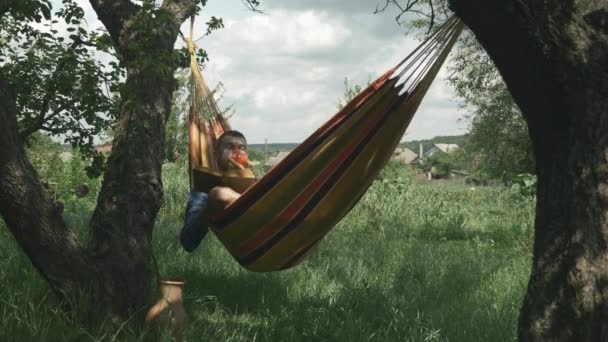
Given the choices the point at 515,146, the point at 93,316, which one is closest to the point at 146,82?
the point at 93,316

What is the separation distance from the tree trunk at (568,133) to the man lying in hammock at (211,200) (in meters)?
1.17

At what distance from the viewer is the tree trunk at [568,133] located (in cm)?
149

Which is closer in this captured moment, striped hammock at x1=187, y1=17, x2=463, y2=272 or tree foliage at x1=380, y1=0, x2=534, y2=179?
striped hammock at x1=187, y1=17, x2=463, y2=272

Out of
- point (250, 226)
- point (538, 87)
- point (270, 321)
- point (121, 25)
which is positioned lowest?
point (270, 321)

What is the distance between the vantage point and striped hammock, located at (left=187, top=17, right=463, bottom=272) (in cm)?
229

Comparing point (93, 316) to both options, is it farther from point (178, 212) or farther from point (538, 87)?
point (178, 212)

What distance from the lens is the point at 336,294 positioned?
298 centimetres

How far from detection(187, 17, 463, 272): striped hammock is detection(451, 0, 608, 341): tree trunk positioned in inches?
27.6

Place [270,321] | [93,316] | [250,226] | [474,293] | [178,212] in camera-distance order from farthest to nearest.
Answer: [178,212], [474,293], [270,321], [250,226], [93,316]

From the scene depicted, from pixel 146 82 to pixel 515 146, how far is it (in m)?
14.5

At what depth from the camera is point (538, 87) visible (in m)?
1.58

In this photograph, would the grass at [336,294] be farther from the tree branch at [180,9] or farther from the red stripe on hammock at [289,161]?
the tree branch at [180,9]

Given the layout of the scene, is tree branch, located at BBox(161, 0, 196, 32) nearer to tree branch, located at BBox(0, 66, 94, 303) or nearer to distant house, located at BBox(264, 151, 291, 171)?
distant house, located at BBox(264, 151, 291, 171)

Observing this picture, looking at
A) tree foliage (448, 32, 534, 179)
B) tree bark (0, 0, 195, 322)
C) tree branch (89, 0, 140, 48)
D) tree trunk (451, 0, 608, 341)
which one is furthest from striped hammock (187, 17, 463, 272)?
tree foliage (448, 32, 534, 179)
